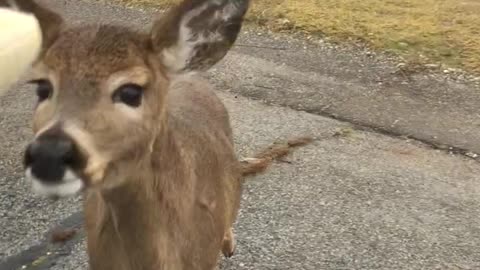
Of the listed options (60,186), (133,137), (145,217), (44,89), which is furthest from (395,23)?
(60,186)

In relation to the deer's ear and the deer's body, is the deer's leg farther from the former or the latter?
the deer's ear

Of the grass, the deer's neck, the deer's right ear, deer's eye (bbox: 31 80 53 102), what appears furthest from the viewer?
the grass

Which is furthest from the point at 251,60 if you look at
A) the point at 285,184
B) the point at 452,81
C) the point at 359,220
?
the point at 359,220

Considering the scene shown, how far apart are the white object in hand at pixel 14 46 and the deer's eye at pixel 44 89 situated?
16cm

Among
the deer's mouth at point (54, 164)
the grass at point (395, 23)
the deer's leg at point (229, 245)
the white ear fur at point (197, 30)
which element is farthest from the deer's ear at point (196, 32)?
the grass at point (395, 23)

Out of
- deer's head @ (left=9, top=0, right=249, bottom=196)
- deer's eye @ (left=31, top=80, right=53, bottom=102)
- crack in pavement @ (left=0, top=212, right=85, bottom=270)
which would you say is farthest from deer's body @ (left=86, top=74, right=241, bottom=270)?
crack in pavement @ (left=0, top=212, right=85, bottom=270)

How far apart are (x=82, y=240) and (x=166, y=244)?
5.93 ft

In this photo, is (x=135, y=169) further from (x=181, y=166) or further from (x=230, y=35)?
(x=230, y=35)

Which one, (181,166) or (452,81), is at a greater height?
(181,166)

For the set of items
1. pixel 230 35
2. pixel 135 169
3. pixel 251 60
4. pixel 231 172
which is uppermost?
pixel 230 35

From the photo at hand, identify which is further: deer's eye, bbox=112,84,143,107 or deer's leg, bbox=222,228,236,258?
deer's leg, bbox=222,228,236,258

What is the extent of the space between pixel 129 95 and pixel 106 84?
95 millimetres

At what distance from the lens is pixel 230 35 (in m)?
3.47

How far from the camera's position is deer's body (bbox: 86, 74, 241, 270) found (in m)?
3.33
